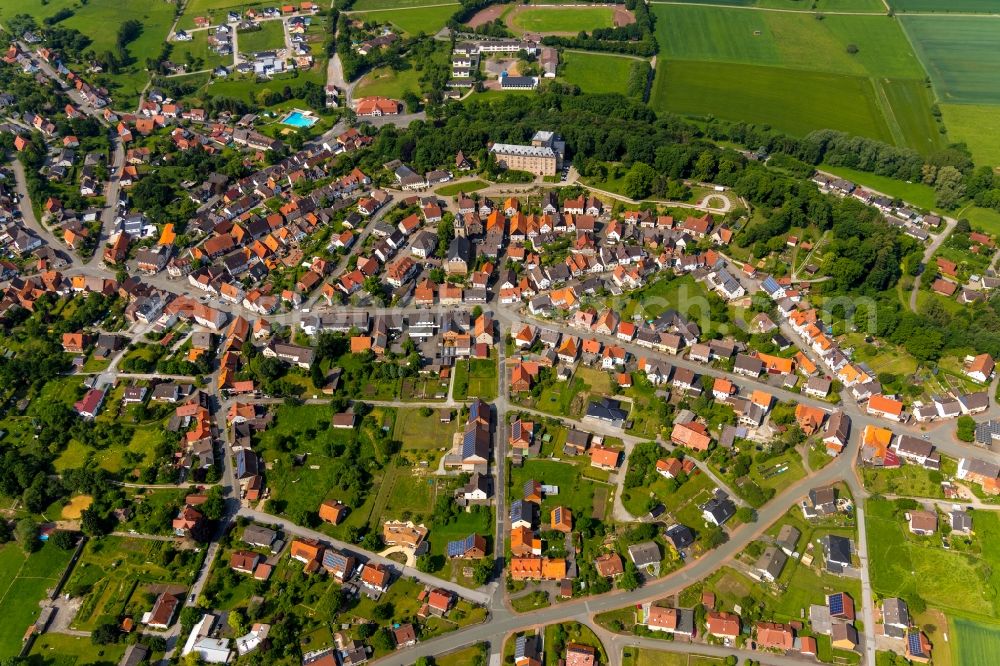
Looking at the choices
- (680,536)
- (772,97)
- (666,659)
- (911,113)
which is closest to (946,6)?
(911,113)

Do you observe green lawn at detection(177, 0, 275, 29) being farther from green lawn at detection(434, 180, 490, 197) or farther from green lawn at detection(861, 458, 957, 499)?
green lawn at detection(861, 458, 957, 499)

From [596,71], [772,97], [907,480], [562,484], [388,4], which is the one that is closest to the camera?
[907,480]

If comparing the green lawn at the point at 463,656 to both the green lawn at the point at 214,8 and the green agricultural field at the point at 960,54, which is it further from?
the green lawn at the point at 214,8

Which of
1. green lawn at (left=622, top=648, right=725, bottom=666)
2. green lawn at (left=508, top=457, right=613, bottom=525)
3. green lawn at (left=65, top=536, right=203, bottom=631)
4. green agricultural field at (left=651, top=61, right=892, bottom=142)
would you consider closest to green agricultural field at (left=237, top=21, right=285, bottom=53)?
green agricultural field at (left=651, top=61, right=892, bottom=142)

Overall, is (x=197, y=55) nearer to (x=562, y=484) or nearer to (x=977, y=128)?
(x=562, y=484)

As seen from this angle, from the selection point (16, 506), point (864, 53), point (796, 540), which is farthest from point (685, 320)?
point (864, 53)
